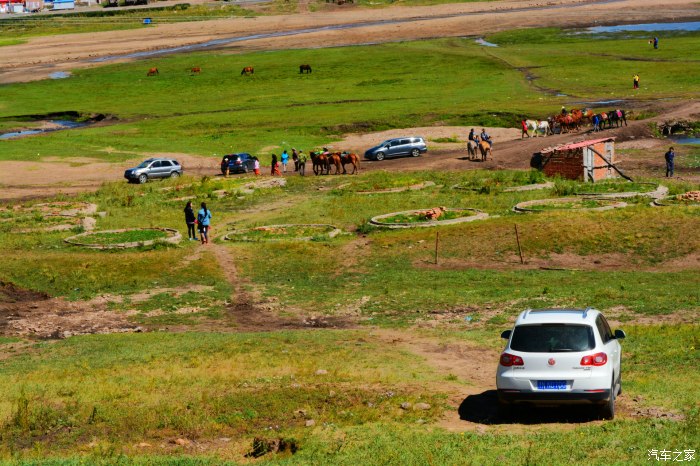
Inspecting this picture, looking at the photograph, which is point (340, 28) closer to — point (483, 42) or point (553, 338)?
point (483, 42)

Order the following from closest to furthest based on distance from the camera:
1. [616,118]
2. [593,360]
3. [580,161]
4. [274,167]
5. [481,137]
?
[593,360] → [580,161] → [274,167] → [481,137] → [616,118]

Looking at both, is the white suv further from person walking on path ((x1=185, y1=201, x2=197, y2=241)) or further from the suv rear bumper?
person walking on path ((x1=185, y1=201, x2=197, y2=241))

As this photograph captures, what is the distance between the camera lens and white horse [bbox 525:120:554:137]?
247 feet

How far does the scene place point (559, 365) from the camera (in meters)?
17.1

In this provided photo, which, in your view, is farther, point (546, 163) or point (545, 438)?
point (546, 163)

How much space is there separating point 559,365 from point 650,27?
450 ft

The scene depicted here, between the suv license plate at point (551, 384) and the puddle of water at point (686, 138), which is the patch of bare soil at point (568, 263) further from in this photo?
the puddle of water at point (686, 138)

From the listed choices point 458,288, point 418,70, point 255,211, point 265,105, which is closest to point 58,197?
point 255,211

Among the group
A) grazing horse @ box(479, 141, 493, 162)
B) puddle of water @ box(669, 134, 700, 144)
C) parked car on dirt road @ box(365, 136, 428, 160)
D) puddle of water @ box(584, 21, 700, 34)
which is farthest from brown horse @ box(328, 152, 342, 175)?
puddle of water @ box(584, 21, 700, 34)

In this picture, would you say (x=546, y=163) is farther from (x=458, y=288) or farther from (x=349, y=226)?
(x=458, y=288)

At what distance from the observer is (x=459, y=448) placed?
15383 millimetres

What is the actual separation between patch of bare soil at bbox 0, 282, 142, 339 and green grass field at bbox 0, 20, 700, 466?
0.42 metres

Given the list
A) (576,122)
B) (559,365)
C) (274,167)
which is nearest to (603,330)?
(559,365)

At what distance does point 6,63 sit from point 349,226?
4307 inches
